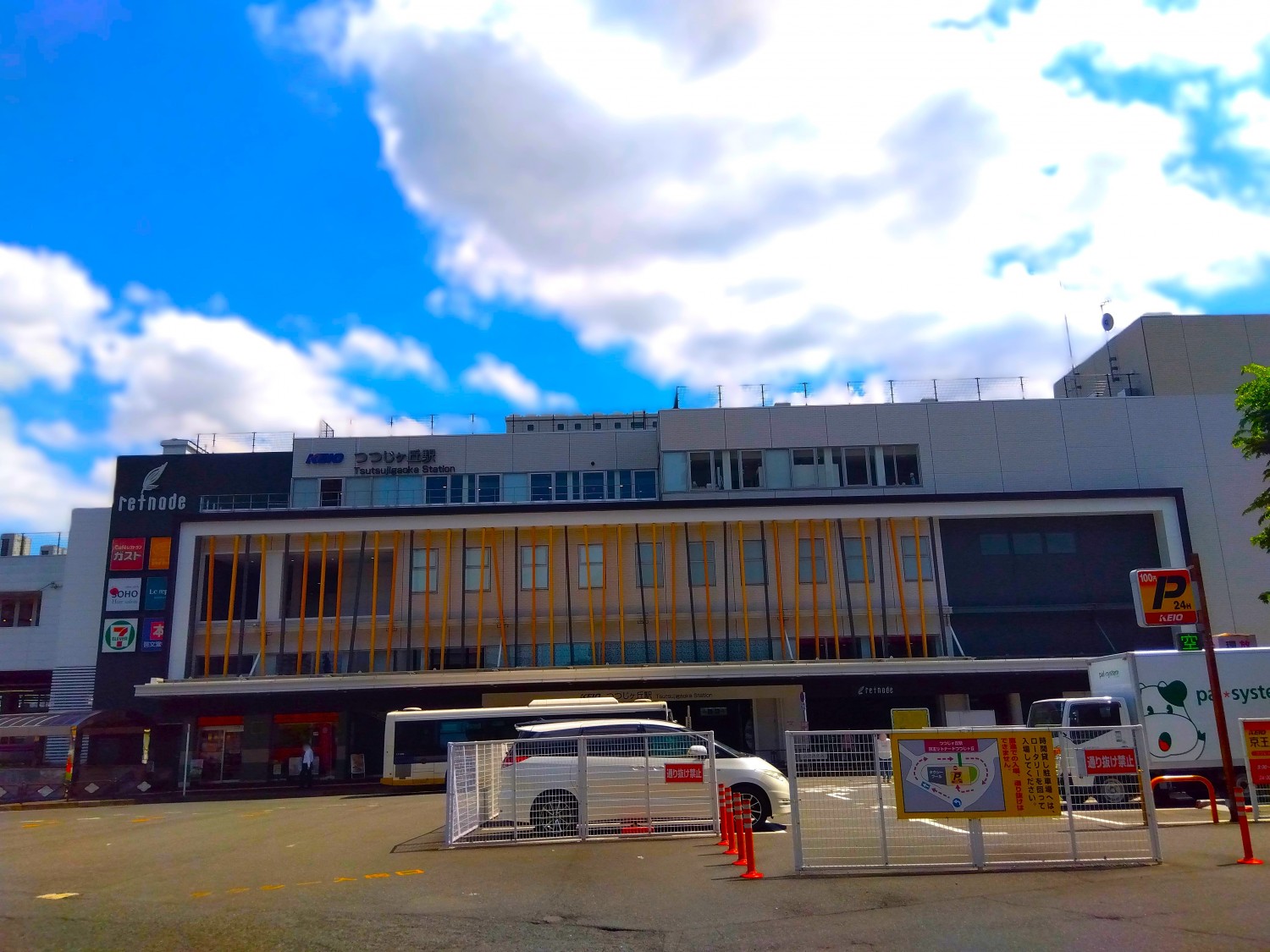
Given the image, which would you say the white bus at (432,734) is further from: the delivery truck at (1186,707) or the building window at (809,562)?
the delivery truck at (1186,707)

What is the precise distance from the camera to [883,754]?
11930 millimetres

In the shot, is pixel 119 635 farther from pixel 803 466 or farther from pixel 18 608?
pixel 803 466

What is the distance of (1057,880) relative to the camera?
10.9 meters

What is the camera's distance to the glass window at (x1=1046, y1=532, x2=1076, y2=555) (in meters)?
43.9

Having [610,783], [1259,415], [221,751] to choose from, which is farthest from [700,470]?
[610,783]

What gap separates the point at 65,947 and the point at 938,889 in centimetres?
811

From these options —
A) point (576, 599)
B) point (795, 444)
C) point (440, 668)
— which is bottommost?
point (440, 668)

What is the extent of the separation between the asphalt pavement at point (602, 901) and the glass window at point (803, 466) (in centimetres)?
3258

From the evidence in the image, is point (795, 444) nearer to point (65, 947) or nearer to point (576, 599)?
point (576, 599)

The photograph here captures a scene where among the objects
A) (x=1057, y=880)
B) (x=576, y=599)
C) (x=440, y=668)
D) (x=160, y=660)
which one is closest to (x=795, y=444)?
(x=576, y=599)

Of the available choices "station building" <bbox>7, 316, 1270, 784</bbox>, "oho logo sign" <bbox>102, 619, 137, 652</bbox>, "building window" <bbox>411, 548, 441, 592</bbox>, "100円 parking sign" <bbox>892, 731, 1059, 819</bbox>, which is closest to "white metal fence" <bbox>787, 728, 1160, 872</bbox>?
"100円 parking sign" <bbox>892, 731, 1059, 819</bbox>

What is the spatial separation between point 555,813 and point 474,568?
29.7 metres

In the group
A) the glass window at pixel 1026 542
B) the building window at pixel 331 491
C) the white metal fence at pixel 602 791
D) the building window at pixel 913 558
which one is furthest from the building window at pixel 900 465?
the white metal fence at pixel 602 791

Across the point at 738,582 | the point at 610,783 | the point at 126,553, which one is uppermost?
the point at 126,553
